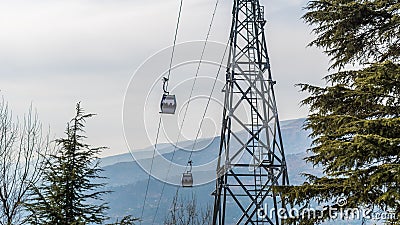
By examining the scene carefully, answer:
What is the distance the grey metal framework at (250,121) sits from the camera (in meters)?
9.29

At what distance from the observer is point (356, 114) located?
18.1 feet

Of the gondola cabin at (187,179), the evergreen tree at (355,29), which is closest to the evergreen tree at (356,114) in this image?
the evergreen tree at (355,29)

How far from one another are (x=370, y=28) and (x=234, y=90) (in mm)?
3620

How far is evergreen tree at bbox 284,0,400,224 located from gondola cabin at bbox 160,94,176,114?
2.01 meters

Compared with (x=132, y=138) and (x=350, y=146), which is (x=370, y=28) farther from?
(x=132, y=138)

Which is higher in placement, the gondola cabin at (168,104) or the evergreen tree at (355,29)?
the evergreen tree at (355,29)

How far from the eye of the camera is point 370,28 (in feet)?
20.0

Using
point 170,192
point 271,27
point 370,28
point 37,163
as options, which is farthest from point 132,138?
point 170,192
